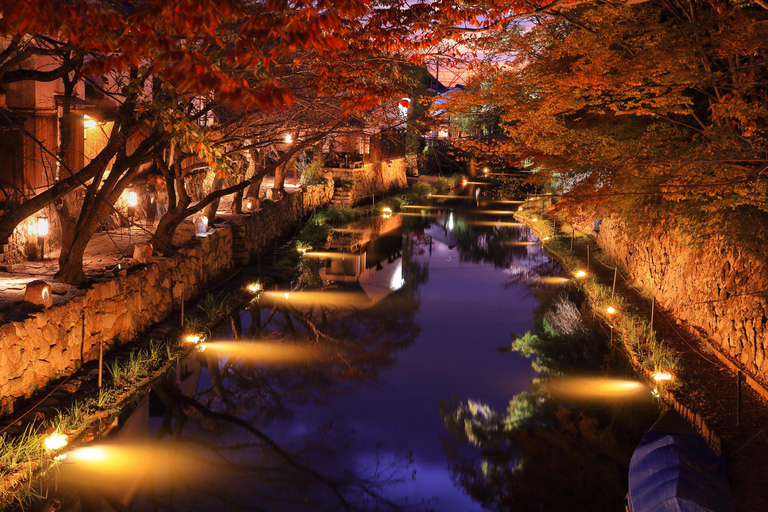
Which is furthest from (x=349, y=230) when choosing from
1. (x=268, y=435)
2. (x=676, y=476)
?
(x=676, y=476)

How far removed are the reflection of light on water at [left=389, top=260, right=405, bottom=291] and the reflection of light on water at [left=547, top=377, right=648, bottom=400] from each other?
8.37 m

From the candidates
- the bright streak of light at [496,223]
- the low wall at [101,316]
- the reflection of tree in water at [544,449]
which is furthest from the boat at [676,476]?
the bright streak of light at [496,223]

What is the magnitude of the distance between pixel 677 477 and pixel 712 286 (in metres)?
7.38

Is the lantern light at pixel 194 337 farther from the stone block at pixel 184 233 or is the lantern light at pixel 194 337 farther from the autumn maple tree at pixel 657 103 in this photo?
the autumn maple tree at pixel 657 103

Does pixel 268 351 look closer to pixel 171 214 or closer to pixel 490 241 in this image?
pixel 171 214

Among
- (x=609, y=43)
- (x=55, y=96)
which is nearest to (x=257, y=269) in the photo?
(x=55, y=96)

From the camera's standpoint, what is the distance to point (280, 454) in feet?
30.7

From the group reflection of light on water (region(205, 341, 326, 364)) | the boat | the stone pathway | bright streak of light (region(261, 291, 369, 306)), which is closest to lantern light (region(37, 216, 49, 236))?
the stone pathway

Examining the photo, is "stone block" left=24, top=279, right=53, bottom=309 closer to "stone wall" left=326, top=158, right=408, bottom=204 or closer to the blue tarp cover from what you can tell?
the blue tarp cover

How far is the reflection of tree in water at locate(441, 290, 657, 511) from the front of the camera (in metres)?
8.41

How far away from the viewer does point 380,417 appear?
10750 millimetres

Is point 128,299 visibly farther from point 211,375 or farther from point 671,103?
point 671,103

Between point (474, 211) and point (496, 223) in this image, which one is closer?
point (496, 223)

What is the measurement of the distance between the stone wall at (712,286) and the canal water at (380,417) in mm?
1869
